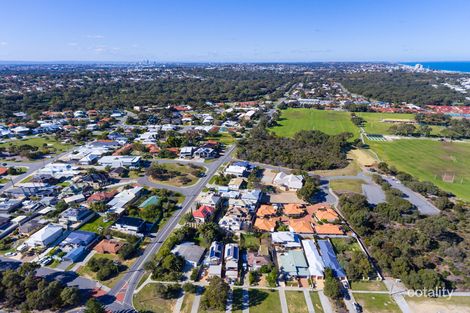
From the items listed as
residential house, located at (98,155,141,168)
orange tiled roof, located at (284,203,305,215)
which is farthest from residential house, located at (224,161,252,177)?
residential house, located at (98,155,141,168)

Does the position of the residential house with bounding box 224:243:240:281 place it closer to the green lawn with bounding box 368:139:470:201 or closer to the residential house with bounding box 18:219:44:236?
the residential house with bounding box 18:219:44:236

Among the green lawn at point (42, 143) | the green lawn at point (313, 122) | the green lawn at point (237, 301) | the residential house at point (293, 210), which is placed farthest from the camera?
the green lawn at point (313, 122)

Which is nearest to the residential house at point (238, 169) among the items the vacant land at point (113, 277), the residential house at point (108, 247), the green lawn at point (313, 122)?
the residential house at point (108, 247)

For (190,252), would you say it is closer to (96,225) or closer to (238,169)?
(96,225)

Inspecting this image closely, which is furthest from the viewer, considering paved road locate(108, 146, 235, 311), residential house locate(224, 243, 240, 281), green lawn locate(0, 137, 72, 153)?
green lawn locate(0, 137, 72, 153)

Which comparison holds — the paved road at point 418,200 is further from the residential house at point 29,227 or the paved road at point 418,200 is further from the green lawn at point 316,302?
the residential house at point 29,227

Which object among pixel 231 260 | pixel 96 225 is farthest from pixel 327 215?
pixel 96 225
